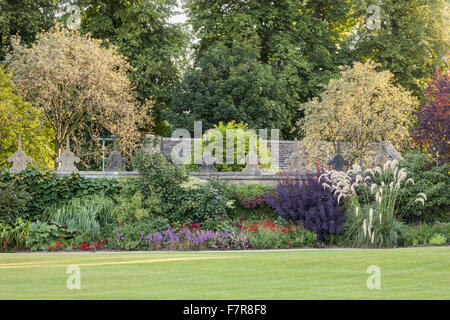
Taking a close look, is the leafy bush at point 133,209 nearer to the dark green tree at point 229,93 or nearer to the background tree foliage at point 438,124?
the background tree foliage at point 438,124

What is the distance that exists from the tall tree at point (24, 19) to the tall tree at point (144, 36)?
1893 millimetres

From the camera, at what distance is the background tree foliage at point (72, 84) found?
26.8 m

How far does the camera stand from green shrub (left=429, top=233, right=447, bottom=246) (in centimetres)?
1469

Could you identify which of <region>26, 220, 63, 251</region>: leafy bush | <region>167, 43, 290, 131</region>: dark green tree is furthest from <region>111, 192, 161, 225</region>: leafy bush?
<region>167, 43, 290, 131</region>: dark green tree

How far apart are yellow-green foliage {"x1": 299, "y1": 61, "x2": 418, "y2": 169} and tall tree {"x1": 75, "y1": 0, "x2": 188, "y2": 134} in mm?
9332

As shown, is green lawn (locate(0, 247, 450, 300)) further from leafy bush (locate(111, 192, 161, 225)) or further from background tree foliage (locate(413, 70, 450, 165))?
background tree foliage (locate(413, 70, 450, 165))

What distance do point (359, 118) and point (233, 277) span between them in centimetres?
2059

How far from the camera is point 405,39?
116 ft

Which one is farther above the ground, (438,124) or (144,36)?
(144,36)

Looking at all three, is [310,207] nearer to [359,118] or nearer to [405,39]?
[359,118]

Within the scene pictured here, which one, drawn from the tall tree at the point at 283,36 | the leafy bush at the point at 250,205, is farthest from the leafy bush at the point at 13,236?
the tall tree at the point at 283,36

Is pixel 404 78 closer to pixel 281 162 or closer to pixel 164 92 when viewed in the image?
pixel 281 162

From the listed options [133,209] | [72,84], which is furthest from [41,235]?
[72,84]
